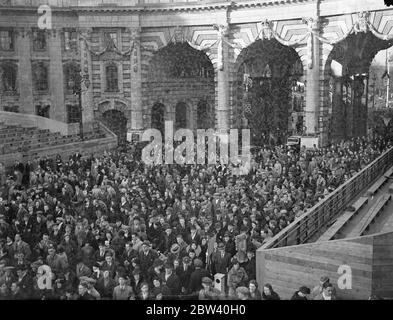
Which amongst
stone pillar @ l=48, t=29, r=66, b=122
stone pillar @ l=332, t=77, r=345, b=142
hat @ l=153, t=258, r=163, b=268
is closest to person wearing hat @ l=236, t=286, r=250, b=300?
hat @ l=153, t=258, r=163, b=268

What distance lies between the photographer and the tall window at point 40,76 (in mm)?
34688

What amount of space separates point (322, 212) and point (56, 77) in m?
24.6

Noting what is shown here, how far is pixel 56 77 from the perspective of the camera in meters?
35.2

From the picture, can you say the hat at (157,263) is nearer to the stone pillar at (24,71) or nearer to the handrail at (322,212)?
the handrail at (322,212)

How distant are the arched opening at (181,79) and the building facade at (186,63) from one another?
7cm

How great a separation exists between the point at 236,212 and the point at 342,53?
21.3m

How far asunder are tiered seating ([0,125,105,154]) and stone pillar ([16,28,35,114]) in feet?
10.9

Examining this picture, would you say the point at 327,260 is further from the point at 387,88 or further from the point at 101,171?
the point at 387,88

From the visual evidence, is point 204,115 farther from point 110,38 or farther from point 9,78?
point 9,78

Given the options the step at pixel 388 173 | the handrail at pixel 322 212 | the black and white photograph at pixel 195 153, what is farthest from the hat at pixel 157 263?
the step at pixel 388 173

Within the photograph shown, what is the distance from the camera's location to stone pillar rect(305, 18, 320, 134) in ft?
103
